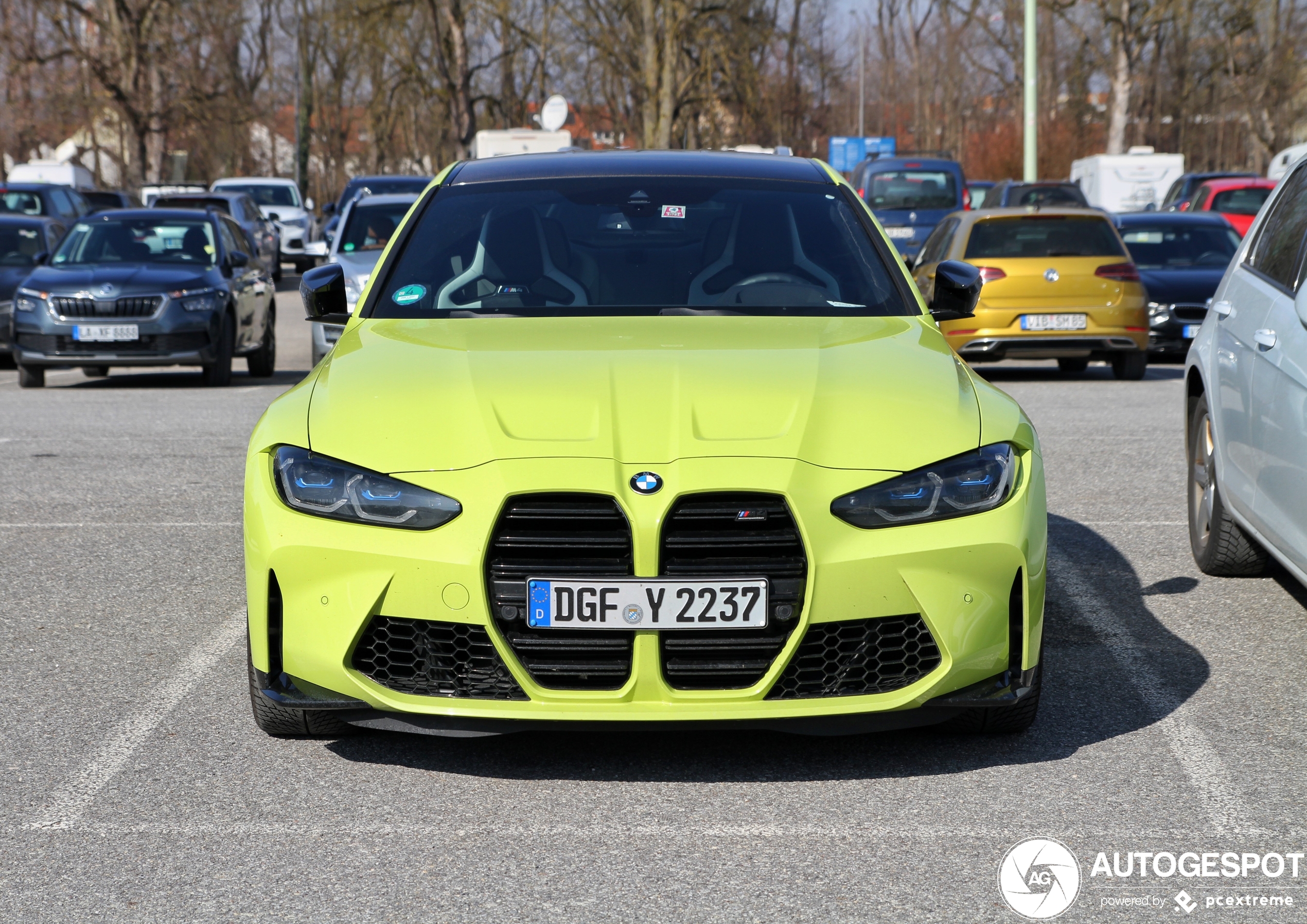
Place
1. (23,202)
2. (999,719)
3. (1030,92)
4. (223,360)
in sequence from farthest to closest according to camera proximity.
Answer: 1. (1030,92)
2. (23,202)
3. (223,360)
4. (999,719)

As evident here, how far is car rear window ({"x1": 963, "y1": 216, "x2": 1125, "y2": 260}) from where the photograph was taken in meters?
15.1

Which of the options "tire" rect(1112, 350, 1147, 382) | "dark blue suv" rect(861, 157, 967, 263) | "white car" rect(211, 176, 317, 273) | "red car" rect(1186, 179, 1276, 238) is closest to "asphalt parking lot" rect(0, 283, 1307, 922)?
"tire" rect(1112, 350, 1147, 382)

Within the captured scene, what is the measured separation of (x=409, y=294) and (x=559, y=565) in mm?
1754

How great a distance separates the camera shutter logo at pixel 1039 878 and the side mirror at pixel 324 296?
10.1 ft


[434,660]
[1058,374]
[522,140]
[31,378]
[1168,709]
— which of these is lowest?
[1058,374]

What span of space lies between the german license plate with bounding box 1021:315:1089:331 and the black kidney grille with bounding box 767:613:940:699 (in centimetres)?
1101

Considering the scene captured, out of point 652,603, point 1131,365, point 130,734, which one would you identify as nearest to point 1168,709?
point 652,603

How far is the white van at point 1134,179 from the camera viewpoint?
38438 mm

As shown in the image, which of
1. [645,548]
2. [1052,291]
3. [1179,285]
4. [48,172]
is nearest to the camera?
[645,548]

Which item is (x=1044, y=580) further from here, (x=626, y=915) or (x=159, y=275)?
(x=159, y=275)

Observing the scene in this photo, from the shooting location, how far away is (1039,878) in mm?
3543

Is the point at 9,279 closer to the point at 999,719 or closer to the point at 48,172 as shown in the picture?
the point at 999,719

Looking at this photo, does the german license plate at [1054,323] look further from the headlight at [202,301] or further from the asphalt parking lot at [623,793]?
the asphalt parking lot at [623,793]

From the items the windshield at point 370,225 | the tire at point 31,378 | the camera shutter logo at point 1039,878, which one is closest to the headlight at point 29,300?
the tire at point 31,378
